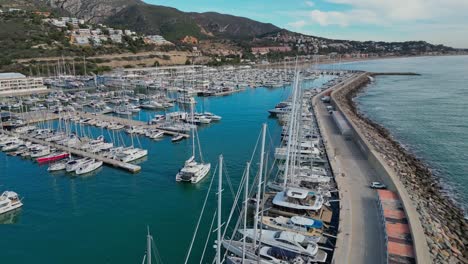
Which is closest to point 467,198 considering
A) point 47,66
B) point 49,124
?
A: point 49,124

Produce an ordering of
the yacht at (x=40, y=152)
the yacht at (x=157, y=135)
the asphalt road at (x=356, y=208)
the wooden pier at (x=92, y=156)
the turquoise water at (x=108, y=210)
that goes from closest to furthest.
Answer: the asphalt road at (x=356, y=208), the turquoise water at (x=108, y=210), the wooden pier at (x=92, y=156), the yacht at (x=40, y=152), the yacht at (x=157, y=135)

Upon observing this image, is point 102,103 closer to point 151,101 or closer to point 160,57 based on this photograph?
point 151,101

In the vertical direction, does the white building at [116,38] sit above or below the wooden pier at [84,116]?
above

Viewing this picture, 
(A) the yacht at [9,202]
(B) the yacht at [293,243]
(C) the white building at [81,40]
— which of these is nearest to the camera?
(B) the yacht at [293,243]

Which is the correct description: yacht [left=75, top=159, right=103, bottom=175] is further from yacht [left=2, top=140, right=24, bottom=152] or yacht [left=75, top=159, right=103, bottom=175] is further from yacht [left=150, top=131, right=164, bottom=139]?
yacht [left=2, top=140, right=24, bottom=152]

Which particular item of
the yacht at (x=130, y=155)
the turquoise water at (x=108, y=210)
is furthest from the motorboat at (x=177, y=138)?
the yacht at (x=130, y=155)

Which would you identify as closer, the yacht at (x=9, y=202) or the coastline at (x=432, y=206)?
the coastline at (x=432, y=206)

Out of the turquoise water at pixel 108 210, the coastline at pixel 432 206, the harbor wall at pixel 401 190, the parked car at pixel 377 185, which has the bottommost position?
the turquoise water at pixel 108 210

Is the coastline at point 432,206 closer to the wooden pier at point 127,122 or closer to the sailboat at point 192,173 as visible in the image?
the sailboat at point 192,173
